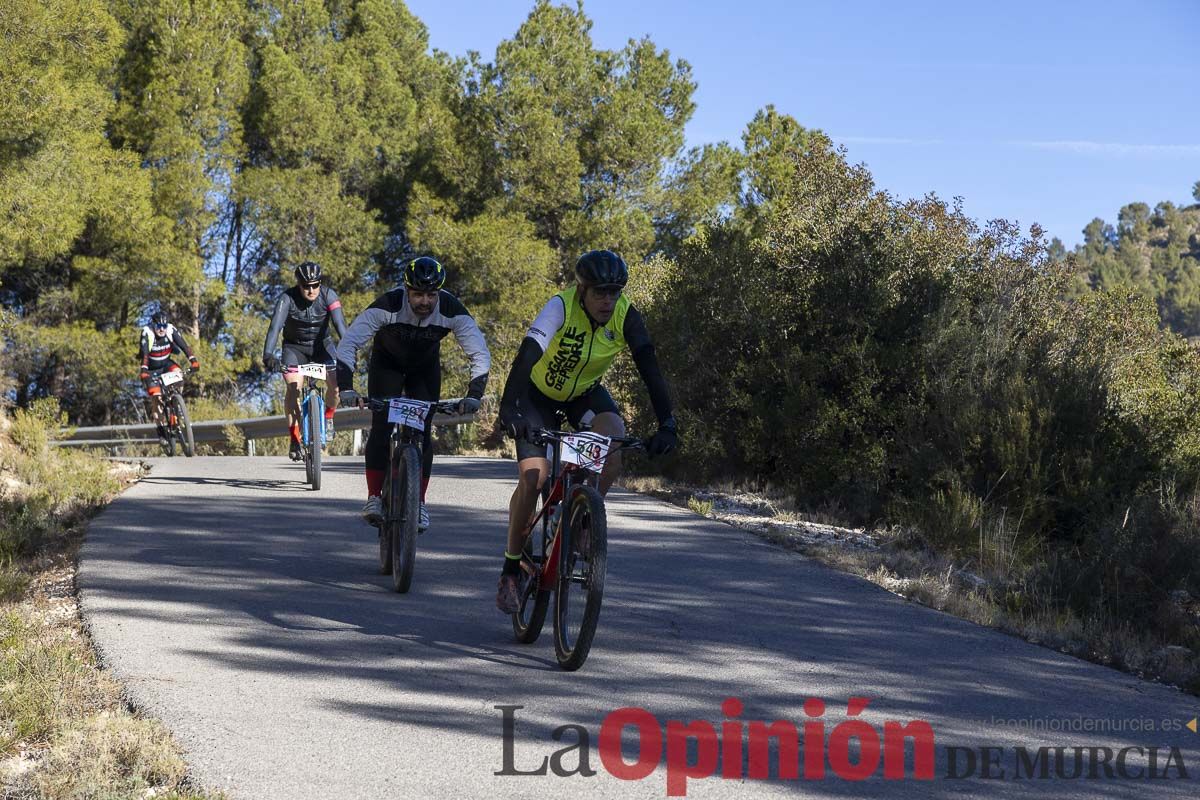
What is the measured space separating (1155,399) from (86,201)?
23.3 m

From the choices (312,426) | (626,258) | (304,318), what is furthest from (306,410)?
(626,258)

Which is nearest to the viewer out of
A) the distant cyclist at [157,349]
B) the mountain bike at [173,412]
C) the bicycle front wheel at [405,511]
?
the bicycle front wheel at [405,511]

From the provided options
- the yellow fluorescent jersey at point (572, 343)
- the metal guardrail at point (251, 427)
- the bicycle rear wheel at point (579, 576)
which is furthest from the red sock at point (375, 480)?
the metal guardrail at point (251, 427)

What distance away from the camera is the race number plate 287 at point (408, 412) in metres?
8.10

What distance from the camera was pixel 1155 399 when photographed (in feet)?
44.1

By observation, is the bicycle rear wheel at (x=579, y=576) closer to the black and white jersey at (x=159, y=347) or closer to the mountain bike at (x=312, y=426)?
the mountain bike at (x=312, y=426)

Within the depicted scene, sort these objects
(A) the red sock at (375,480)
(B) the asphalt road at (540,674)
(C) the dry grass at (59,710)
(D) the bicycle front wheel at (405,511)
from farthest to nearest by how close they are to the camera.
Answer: (A) the red sock at (375,480) < (D) the bicycle front wheel at (405,511) < (B) the asphalt road at (540,674) < (C) the dry grass at (59,710)

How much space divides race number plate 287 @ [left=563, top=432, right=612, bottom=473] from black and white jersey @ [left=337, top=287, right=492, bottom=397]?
182cm

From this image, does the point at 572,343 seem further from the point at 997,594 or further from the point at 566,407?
the point at 997,594

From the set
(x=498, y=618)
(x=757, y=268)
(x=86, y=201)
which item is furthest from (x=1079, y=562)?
(x=86, y=201)

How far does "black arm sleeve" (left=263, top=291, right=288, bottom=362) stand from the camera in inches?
464

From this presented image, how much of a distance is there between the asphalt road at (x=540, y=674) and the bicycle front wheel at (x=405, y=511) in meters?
0.21

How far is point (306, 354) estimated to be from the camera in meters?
12.8

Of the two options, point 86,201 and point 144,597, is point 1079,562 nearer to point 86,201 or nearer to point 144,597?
point 144,597
